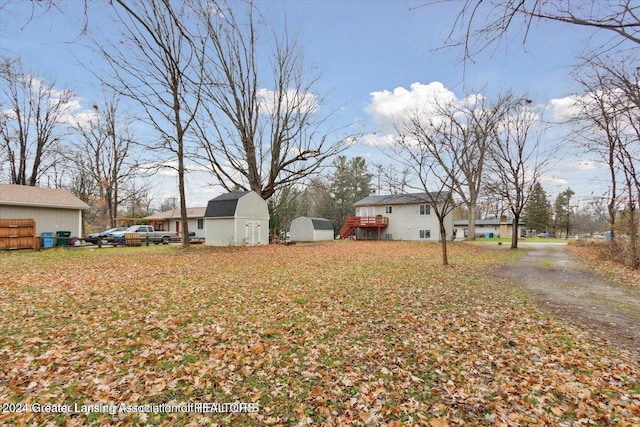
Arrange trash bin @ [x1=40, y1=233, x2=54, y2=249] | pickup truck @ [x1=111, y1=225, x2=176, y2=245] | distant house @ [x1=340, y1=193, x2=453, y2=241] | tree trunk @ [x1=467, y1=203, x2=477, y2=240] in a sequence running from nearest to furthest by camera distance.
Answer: trash bin @ [x1=40, y1=233, x2=54, y2=249] < pickup truck @ [x1=111, y1=225, x2=176, y2=245] < tree trunk @ [x1=467, y1=203, x2=477, y2=240] < distant house @ [x1=340, y1=193, x2=453, y2=241]

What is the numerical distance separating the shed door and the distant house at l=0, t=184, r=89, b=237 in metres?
11.2

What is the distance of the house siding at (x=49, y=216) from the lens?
59.1 feet

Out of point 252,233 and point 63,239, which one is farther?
point 252,233

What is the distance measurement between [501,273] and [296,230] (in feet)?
83.5

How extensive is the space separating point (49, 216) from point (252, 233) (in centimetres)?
1277

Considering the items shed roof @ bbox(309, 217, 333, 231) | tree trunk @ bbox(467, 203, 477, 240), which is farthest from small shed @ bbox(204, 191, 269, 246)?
tree trunk @ bbox(467, 203, 477, 240)

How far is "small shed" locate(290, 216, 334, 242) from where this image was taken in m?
33.5

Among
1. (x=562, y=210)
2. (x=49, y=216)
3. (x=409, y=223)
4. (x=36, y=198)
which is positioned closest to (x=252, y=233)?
(x=49, y=216)

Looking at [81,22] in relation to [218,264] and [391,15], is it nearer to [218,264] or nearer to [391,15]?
[391,15]

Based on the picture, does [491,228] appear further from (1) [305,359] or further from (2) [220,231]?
(1) [305,359]

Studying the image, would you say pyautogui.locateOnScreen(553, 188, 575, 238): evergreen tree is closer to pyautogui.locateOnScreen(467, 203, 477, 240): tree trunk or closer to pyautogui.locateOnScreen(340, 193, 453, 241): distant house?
pyautogui.locateOnScreen(467, 203, 477, 240): tree trunk

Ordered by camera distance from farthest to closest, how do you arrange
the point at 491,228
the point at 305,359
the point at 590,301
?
the point at 491,228, the point at 590,301, the point at 305,359

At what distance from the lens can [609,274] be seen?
428 inches

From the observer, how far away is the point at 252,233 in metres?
21.8
